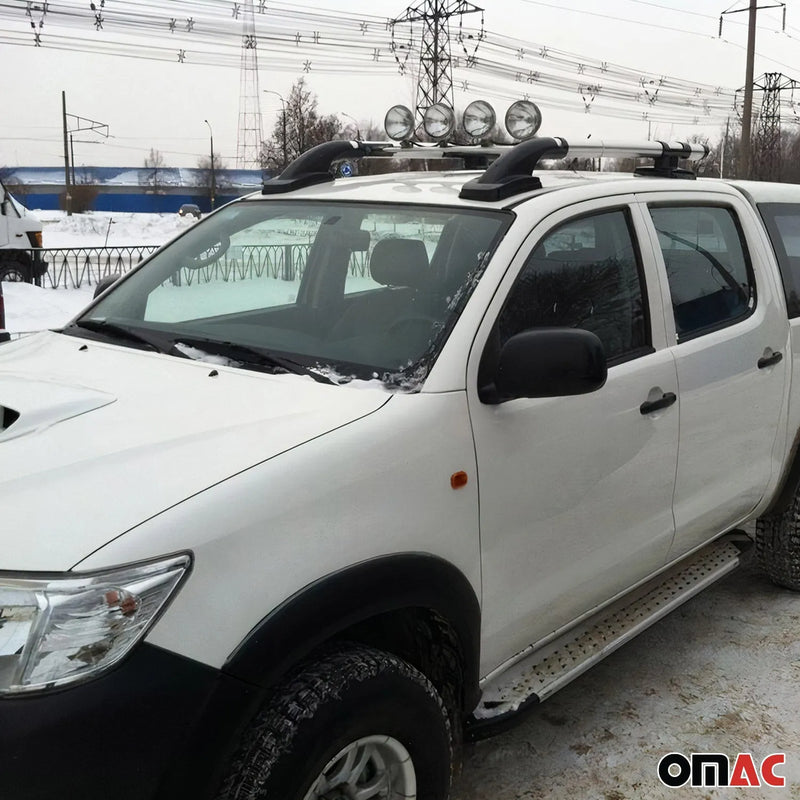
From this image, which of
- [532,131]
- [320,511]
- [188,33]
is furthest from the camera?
[188,33]

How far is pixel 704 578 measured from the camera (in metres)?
3.58

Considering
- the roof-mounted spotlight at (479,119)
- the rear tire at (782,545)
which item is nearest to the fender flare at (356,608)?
the rear tire at (782,545)

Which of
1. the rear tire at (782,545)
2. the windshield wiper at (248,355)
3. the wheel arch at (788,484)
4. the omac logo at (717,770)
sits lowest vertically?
the omac logo at (717,770)

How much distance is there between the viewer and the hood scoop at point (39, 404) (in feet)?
7.22

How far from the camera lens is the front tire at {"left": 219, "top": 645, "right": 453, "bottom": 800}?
6.10 feet

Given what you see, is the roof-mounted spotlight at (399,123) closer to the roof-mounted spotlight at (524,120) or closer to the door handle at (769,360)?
the roof-mounted spotlight at (524,120)

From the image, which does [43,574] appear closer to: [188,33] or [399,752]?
[399,752]

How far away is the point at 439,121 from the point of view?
15.1 ft

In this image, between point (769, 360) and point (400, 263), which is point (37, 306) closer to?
point (400, 263)

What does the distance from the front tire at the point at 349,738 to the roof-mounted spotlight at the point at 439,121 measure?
2996mm

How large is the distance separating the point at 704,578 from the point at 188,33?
121ft

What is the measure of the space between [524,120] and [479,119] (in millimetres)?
454

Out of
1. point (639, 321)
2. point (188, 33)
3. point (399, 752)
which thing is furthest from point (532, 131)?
point (188, 33)

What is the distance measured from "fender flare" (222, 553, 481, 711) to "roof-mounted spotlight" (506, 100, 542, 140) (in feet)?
8.34
